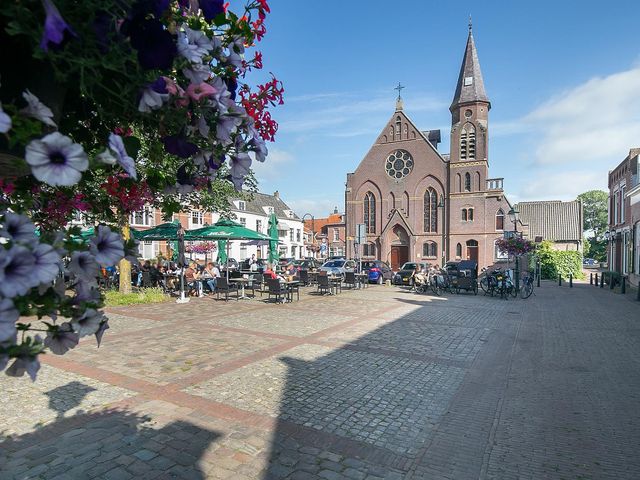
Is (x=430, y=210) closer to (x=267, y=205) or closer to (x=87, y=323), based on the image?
(x=267, y=205)

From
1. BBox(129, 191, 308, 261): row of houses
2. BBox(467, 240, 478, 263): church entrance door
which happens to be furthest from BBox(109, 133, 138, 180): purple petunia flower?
BBox(467, 240, 478, 263): church entrance door

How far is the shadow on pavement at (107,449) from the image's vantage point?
3605 mm

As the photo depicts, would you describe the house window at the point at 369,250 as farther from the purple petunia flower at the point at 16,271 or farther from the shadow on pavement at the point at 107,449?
the purple petunia flower at the point at 16,271

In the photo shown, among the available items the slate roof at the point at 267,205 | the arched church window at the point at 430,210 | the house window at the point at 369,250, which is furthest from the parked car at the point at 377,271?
the slate roof at the point at 267,205

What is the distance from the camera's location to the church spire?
3917cm

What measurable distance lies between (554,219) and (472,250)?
72.0ft

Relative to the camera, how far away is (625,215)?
24344mm

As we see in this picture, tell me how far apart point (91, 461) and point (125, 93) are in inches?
147

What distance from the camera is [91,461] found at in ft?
12.3

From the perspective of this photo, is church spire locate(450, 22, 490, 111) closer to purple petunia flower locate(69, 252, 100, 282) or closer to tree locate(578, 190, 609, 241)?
purple petunia flower locate(69, 252, 100, 282)

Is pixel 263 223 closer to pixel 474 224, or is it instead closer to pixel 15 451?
pixel 474 224

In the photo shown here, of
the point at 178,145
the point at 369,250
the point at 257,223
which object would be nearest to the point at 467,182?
the point at 369,250

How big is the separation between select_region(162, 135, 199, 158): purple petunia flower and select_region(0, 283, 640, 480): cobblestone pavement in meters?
3.06

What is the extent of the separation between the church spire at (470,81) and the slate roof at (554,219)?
21046 mm
